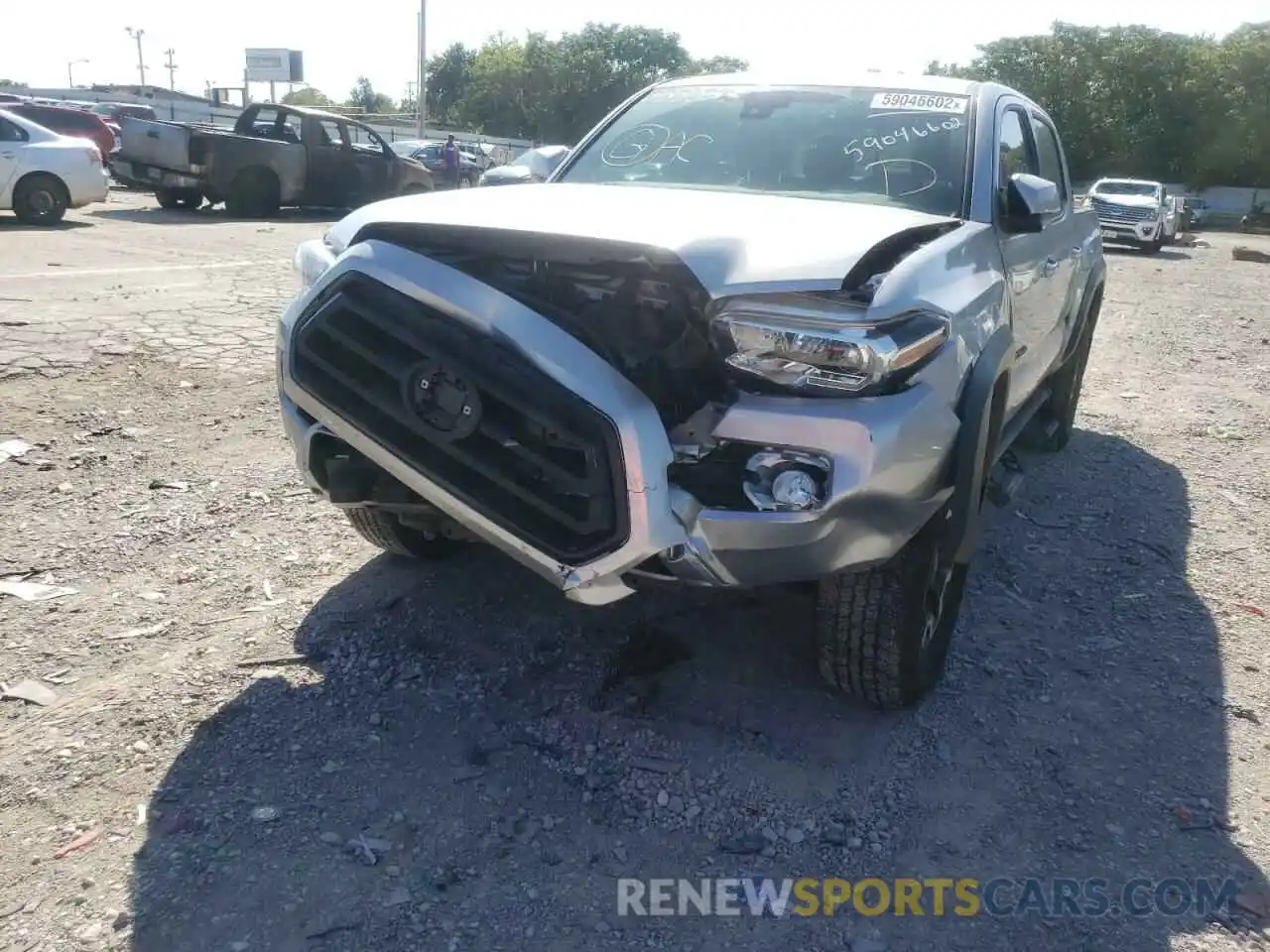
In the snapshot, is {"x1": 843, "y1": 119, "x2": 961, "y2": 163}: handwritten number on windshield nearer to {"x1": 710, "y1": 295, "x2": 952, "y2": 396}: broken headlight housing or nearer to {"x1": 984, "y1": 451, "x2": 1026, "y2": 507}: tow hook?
{"x1": 984, "y1": 451, "x2": 1026, "y2": 507}: tow hook

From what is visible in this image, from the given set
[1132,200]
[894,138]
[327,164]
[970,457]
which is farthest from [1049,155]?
[1132,200]

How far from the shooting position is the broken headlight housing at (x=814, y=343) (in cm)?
238

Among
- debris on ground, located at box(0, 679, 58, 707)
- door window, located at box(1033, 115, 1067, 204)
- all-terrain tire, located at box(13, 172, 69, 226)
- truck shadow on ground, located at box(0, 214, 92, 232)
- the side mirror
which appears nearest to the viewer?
debris on ground, located at box(0, 679, 58, 707)

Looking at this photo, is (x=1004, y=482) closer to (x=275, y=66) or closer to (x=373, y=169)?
(x=373, y=169)

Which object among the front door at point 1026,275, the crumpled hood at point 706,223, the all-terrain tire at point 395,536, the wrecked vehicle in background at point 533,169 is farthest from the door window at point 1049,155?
the all-terrain tire at point 395,536

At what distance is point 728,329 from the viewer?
8.01 ft

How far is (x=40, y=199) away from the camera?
41.6ft

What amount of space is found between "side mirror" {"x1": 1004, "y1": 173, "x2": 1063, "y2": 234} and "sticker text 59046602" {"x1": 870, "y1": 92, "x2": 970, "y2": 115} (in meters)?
0.47

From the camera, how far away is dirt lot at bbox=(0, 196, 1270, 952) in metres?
2.26

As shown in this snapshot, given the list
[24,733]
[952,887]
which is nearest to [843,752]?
[952,887]

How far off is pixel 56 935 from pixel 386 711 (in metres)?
1.00

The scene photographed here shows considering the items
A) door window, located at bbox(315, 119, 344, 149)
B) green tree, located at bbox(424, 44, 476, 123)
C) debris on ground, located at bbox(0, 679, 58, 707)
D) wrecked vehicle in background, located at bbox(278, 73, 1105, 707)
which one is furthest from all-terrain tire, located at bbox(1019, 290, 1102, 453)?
green tree, located at bbox(424, 44, 476, 123)

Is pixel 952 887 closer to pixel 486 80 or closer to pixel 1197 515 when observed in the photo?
pixel 1197 515

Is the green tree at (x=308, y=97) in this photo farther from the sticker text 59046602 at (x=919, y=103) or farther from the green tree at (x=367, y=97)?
the sticker text 59046602 at (x=919, y=103)
